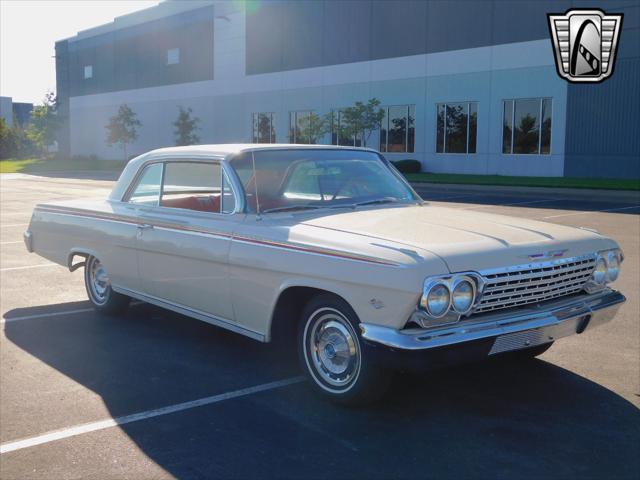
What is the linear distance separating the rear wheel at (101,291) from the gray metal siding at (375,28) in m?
28.1

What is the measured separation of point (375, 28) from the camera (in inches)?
1491

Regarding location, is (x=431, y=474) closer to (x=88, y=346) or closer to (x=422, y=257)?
(x=422, y=257)

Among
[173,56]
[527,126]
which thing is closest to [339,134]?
Answer: [527,126]

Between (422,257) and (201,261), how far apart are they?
2.01 m

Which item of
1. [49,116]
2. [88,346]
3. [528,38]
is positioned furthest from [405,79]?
[49,116]

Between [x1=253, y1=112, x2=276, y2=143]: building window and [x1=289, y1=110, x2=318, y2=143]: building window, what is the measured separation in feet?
5.47

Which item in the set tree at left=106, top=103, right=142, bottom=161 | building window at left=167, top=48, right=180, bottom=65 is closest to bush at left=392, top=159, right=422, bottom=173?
building window at left=167, top=48, right=180, bottom=65

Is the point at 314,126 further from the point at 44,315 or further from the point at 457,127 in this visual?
the point at 44,315

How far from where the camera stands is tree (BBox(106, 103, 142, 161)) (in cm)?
5506

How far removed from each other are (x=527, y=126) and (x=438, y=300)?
3016 cm

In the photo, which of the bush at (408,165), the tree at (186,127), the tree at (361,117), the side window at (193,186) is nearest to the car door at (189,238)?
the side window at (193,186)

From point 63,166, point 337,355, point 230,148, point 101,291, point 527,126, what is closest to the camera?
point 337,355

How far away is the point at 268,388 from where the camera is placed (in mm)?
5023

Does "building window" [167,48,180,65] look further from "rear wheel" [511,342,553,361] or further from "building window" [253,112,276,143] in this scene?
"rear wheel" [511,342,553,361]
